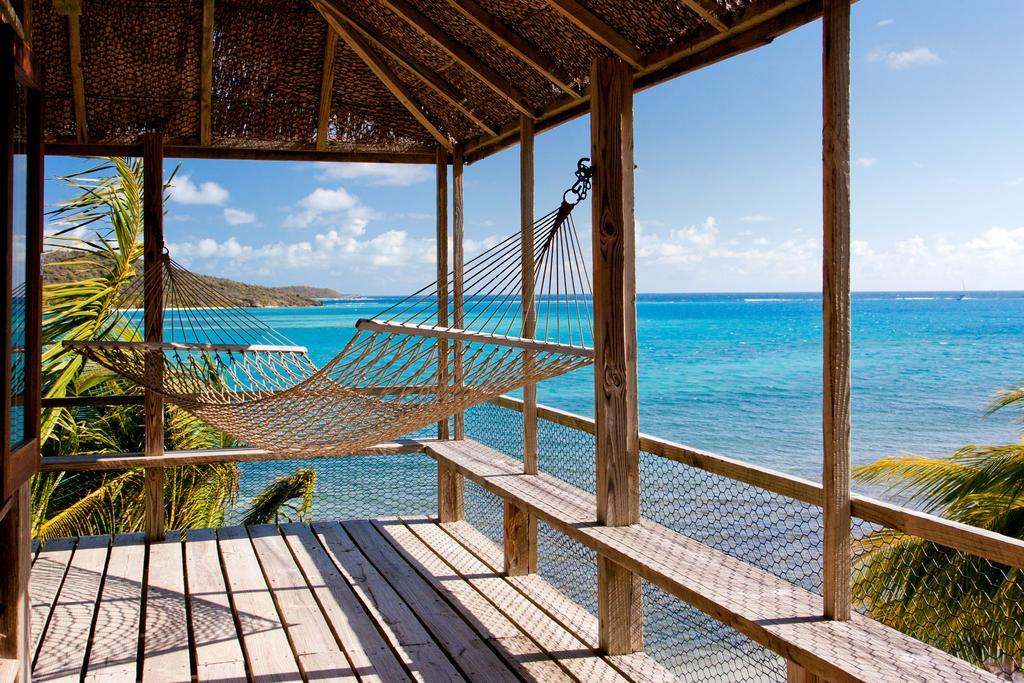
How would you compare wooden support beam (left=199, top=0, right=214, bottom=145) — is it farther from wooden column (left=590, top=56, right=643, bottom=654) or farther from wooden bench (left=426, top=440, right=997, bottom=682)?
wooden bench (left=426, top=440, right=997, bottom=682)

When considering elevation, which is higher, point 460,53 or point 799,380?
point 460,53

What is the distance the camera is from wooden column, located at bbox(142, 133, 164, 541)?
3867mm

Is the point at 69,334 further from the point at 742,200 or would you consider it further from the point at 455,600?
the point at 742,200

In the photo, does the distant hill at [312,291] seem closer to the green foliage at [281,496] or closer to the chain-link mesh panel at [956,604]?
the green foliage at [281,496]

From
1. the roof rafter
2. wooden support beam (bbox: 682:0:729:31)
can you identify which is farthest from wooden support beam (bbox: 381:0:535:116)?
wooden support beam (bbox: 682:0:729:31)

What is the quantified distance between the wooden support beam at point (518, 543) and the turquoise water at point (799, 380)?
10.1 metres

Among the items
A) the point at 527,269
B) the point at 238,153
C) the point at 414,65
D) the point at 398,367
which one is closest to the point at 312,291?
the point at 238,153

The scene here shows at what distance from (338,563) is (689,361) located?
71.6ft

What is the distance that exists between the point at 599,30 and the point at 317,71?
6.35 ft

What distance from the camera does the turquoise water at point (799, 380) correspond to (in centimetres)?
1567

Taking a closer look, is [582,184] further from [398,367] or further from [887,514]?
[887,514]

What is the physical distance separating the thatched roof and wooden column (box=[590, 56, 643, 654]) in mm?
150

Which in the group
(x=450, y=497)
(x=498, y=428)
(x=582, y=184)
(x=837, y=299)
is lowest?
(x=450, y=497)

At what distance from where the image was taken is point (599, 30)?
2479 millimetres
